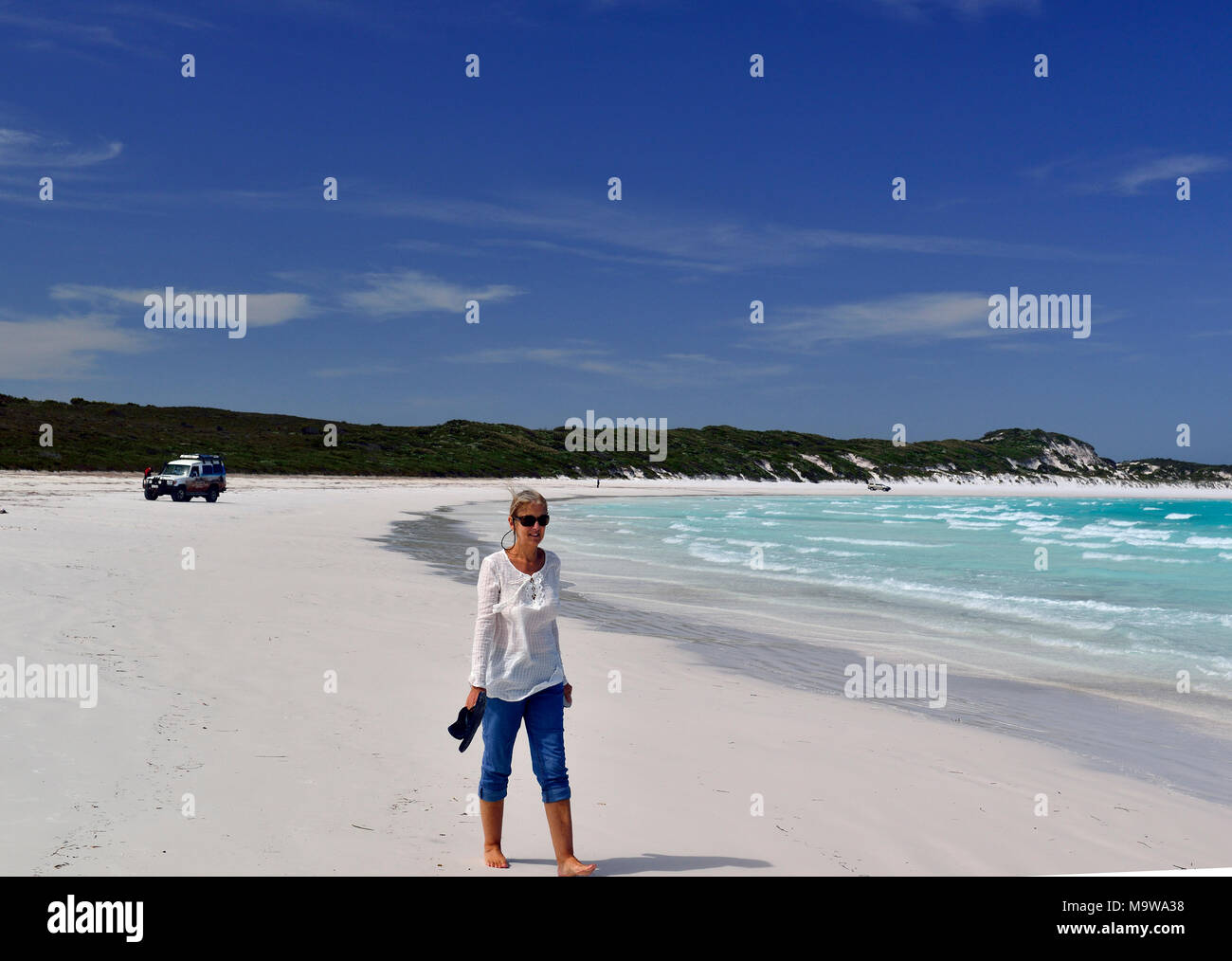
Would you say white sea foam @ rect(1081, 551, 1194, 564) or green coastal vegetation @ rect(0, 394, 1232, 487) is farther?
green coastal vegetation @ rect(0, 394, 1232, 487)

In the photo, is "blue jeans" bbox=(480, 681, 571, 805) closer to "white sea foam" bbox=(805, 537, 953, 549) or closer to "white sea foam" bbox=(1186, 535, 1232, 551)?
"white sea foam" bbox=(805, 537, 953, 549)

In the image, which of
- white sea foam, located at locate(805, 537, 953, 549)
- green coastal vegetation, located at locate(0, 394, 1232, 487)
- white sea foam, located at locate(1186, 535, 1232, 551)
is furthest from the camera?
green coastal vegetation, located at locate(0, 394, 1232, 487)

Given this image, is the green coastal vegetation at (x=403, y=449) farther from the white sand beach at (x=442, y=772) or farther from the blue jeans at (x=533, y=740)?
the blue jeans at (x=533, y=740)

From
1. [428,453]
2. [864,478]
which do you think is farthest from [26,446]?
[864,478]

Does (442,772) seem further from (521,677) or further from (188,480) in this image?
(188,480)

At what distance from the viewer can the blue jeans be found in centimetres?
468

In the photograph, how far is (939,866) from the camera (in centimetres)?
502

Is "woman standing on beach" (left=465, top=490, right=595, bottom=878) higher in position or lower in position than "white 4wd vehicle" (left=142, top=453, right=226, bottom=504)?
lower

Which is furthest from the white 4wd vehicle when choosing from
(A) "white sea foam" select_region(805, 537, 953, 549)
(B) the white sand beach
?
(B) the white sand beach

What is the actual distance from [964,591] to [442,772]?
17.5 metres

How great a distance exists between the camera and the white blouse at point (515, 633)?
4.67m

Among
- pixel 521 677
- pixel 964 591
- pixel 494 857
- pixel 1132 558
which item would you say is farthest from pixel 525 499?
pixel 1132 558

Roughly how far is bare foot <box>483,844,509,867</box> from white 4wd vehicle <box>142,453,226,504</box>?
38.4 m
